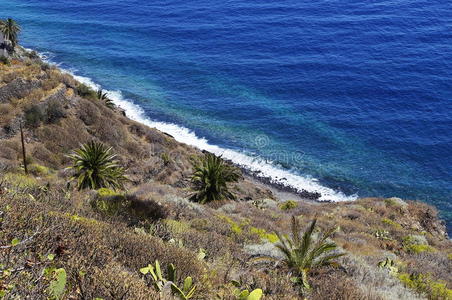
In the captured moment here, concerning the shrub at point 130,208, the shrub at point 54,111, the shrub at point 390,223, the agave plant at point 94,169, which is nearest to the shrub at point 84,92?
the shrub at point 54,111

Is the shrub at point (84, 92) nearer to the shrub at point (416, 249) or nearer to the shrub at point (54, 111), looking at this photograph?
the shrub at point (54, 111)

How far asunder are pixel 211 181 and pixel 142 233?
14961mm

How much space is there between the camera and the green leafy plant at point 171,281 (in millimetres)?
6500

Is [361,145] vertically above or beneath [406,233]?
beneath

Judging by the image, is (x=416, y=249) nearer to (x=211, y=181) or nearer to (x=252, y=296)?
(x=211, y=181)

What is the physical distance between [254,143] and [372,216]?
71.7 ft

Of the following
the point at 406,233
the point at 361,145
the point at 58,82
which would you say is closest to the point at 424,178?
the point at 361,145

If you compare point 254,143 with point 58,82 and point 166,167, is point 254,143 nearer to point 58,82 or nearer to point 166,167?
point 166,167

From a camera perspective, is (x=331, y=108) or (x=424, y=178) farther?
(x=331, y=108)

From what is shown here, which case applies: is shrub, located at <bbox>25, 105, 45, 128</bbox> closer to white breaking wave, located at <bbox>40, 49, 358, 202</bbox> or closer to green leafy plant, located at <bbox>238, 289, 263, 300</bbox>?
white breaking wave, located at <bbox>40, 49, 358, 202</bbox>

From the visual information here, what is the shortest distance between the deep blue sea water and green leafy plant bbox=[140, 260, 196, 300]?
109 feet

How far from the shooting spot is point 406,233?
21.9m

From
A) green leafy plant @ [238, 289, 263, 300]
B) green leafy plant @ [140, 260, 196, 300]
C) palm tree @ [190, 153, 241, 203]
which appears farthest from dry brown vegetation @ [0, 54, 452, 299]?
palm tree @ [190, 153, 241, 203]

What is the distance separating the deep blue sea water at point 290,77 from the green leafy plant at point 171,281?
3313 centimetres
